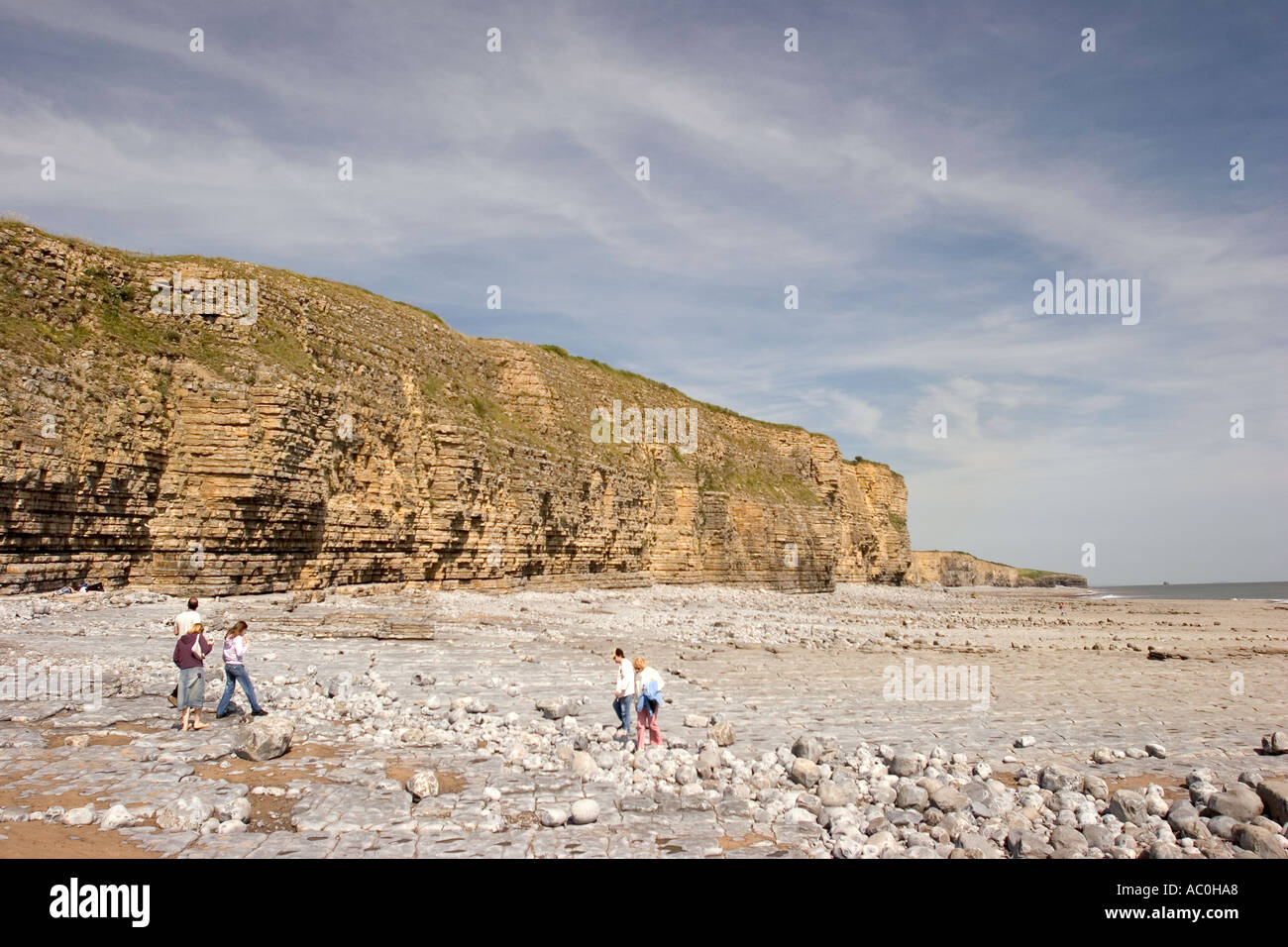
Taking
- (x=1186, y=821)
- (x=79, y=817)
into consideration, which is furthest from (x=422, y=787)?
(x=1186, y=821)

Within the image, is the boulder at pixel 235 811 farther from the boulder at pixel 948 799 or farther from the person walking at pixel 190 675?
the boulder at pixel 948 799

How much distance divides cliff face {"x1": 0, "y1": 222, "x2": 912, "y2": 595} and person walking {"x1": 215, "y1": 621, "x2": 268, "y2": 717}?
12467mm

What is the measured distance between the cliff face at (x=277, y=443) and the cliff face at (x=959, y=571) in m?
77.5

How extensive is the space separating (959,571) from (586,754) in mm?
139889

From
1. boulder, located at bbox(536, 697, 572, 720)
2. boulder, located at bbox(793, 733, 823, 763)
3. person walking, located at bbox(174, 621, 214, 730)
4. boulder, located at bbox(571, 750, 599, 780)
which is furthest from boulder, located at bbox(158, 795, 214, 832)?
boulder, located at bbox(793, 733, 823, 763)

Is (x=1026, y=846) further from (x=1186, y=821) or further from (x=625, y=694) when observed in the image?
(x=625, y=694)

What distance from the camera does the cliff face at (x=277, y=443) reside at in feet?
65.5

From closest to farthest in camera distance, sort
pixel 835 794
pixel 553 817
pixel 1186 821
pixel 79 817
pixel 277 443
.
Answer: pixel 79 817 → pixel 553 817 → pixel 1186 821 → pixel 835 794 → pixel 277 443

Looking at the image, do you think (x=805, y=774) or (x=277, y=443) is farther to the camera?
(x=277, y=443)

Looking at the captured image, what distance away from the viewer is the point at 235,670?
9898 millimetres

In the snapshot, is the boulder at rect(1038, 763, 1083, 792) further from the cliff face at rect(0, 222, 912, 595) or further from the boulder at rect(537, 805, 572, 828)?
the cliff face at rect(0, 222, 912, 595)

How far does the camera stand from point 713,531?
171 ft

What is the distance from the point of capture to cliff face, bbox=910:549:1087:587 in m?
124
